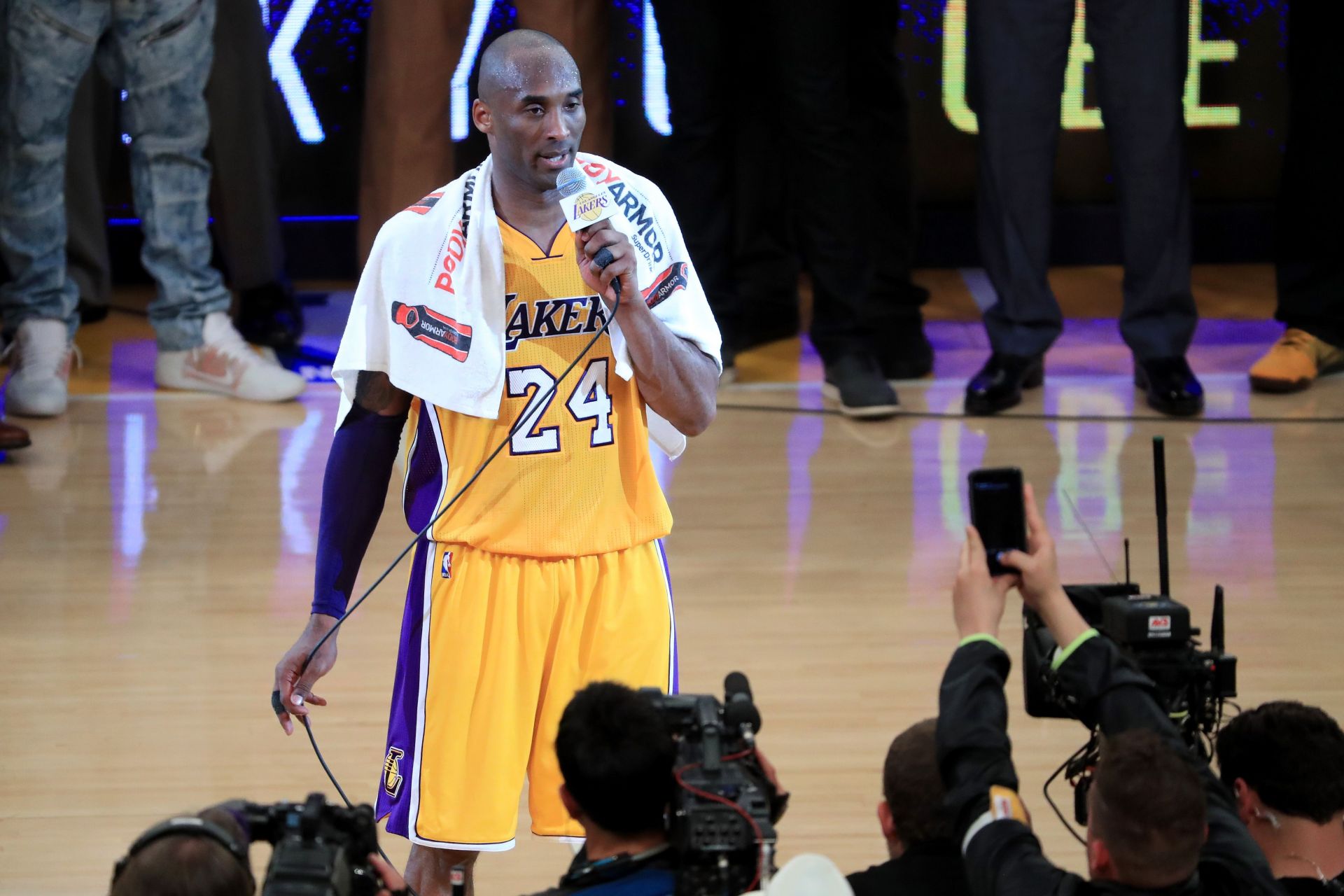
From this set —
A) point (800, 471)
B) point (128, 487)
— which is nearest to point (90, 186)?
point (128, 487)

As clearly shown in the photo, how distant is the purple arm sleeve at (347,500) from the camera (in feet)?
9.68

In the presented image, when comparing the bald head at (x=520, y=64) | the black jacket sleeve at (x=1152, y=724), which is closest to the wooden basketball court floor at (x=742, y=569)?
the black jacket sleeve at (x=1152, y=724)

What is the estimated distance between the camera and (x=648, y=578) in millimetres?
2941

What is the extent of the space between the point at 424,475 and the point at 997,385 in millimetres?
3663

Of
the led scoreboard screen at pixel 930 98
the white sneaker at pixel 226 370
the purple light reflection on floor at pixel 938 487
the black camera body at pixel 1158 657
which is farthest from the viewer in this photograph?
the led scoreboard screen at pixel 930 98

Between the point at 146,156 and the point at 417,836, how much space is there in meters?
4.14

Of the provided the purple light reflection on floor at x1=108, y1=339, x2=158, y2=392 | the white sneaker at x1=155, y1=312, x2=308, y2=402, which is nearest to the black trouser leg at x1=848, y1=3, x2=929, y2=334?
the white sneaker at x1=155, y1=312, x2=308, y2=402

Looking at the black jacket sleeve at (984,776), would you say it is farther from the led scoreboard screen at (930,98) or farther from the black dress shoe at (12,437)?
the led scoreboard screen at (930,98)

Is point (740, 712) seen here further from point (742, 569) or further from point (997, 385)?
point (997, 385)

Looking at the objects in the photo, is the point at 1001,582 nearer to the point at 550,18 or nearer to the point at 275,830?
the point at 275,830

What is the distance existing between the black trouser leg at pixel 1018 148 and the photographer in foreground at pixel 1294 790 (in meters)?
3.67

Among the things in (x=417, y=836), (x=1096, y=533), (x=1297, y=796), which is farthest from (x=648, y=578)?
(x=1096, y=533)

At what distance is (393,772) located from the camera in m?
2.95

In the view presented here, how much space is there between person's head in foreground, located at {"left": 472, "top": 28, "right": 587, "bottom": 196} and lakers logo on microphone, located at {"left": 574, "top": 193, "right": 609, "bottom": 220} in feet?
0.65
